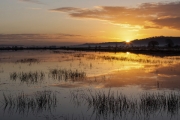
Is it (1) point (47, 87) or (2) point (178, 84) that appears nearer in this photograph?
(1) point (47, 87)

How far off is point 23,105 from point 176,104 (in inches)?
253

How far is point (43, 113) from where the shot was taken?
33.3ft

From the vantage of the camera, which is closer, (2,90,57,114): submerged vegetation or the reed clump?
the reed clump

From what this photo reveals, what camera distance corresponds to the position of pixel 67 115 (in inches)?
389

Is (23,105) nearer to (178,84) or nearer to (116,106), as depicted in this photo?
(116,106)

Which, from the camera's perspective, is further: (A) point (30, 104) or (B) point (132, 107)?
(A) point (30, 104)

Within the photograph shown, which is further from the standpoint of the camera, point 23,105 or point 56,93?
point 56,93

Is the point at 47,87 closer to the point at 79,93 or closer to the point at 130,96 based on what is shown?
the point at 79,93

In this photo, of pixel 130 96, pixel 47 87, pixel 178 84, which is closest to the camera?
pixel 130 96

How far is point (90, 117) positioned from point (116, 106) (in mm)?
1502

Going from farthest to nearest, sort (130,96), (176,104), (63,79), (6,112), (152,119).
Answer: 1. (63,79)
2. (130,96)
3. (176,104)
4. (6,112)
5. (152,119)

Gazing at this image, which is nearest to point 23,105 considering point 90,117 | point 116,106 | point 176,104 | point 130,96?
point 90,117

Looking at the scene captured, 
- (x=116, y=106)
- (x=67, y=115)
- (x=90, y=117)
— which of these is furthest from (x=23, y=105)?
(x=116, y=106)

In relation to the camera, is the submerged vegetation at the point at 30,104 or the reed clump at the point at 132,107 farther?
the submerged vegetation at the point at 30,104
